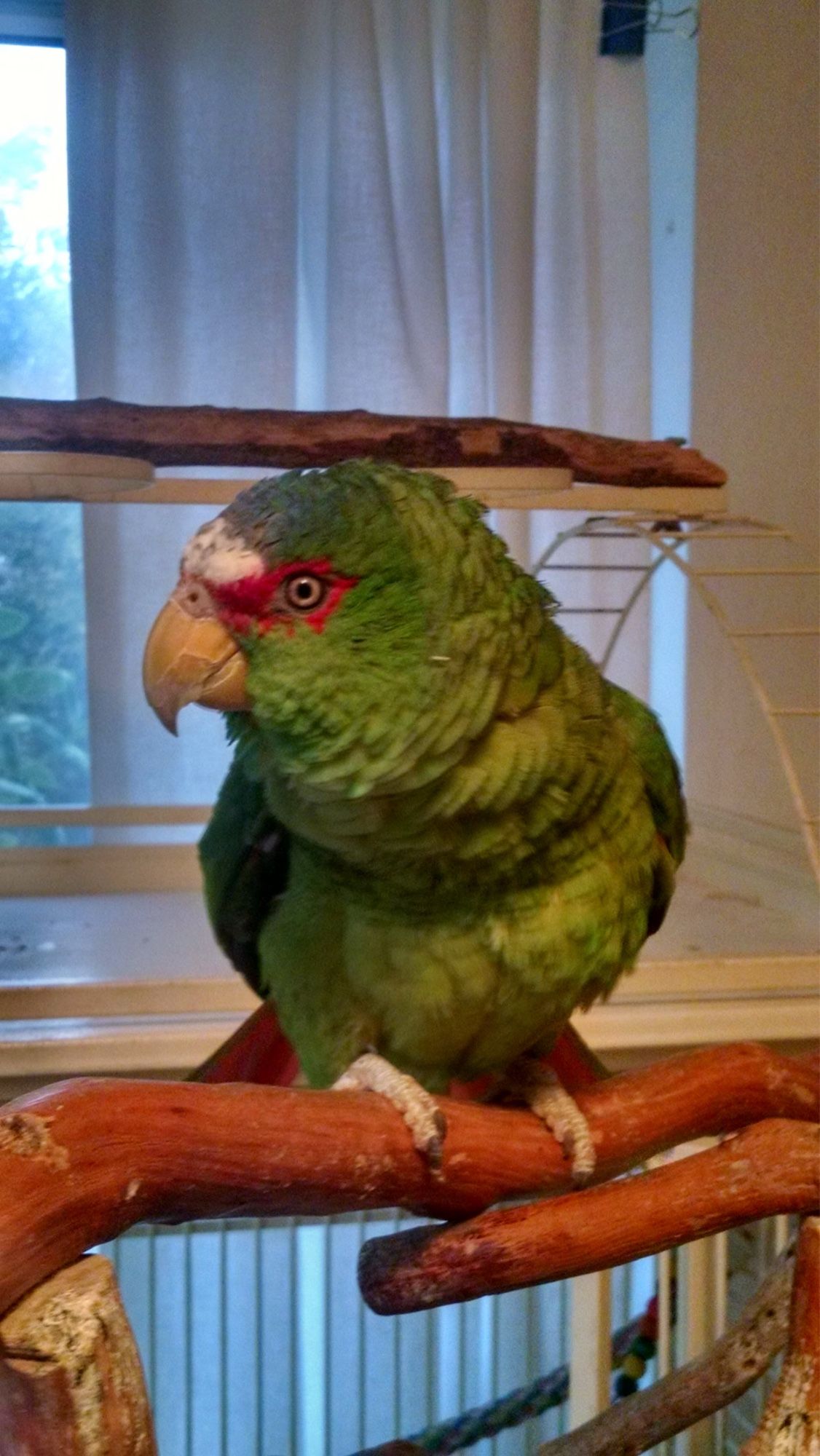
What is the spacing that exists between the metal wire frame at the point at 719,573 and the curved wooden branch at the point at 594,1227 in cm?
44

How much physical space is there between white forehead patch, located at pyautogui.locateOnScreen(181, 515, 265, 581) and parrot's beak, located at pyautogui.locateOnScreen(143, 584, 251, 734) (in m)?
0.02

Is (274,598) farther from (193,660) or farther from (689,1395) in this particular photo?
(689,1395)

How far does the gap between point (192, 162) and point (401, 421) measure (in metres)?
0.46

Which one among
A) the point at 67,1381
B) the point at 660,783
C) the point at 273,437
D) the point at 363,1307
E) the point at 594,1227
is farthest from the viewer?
the point at 363,1307

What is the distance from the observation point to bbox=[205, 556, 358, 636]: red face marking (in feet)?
1.90

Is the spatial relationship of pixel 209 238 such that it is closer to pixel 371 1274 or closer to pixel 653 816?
pixel 653 816

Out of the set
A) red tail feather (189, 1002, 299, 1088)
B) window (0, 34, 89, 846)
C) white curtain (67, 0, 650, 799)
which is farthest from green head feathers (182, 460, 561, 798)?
white curtain (67, 0, 650, 799)

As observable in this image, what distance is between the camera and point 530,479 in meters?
1.05

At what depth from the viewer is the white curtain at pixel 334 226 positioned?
43.6 inches

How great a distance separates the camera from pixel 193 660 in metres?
0.60

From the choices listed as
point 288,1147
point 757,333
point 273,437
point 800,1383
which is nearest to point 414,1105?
point 288,1147

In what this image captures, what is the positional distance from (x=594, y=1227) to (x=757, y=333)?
99 centimetres

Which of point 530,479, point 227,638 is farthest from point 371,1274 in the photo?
point 530,479

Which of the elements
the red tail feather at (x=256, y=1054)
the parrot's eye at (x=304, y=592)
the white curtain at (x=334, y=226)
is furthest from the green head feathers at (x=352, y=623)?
the white curtain at (x=334, y=226)
